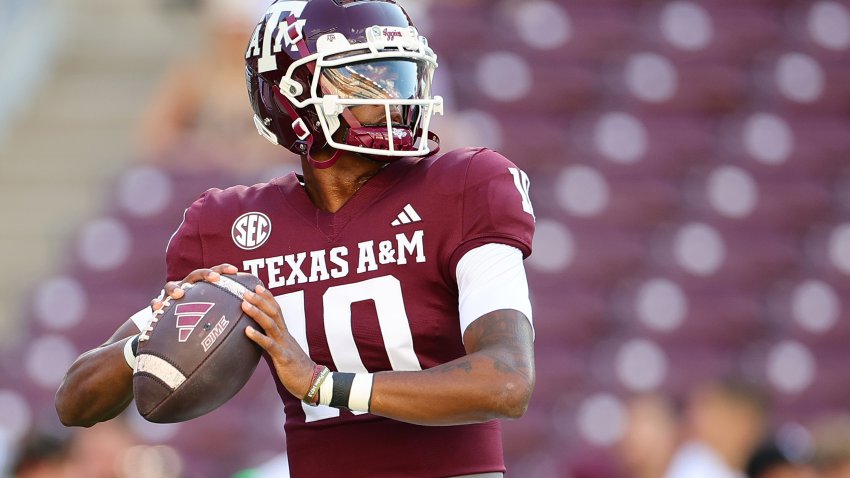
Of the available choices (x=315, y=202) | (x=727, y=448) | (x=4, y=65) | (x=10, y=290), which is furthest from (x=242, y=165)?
(x=315, y=202)

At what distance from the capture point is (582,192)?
7.73 m

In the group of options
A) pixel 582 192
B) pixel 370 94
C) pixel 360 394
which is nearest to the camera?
pixel 360 394

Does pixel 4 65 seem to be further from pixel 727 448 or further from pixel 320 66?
pixel 320 66

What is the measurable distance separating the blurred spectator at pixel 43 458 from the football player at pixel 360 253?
197cm

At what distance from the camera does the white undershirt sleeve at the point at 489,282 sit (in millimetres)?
2520

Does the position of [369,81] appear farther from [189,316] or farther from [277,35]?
[189,316]

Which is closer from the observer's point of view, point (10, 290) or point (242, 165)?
point (242, 165)

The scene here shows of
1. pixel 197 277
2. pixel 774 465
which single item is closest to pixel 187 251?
pixel 197 277

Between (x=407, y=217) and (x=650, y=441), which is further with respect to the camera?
(x=650, y=441)

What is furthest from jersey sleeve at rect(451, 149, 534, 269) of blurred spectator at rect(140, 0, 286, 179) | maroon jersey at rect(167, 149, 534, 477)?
blurred spectator at rect(140, 0, 286, 179)

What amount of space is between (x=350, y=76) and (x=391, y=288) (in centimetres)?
45

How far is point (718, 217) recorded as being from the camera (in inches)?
311

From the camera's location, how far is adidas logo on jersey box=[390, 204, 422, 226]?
8.79 feet

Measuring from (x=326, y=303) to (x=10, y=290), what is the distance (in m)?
5.91
